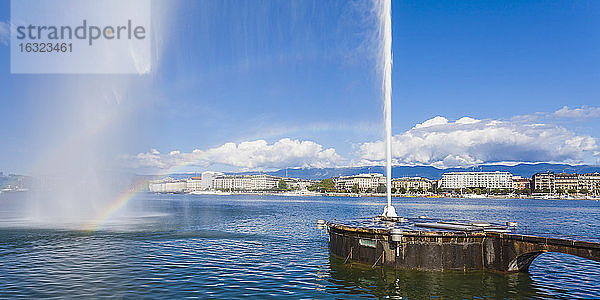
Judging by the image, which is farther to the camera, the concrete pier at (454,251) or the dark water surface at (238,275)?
the concrete pier at (454,251)

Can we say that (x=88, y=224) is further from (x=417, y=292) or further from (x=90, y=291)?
(x=417, y=292)

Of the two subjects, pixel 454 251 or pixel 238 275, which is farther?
pixel 238 275

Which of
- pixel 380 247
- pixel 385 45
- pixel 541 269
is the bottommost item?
pixel 541 269

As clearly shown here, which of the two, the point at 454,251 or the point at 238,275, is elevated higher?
the point at 454,251

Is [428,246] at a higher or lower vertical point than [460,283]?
higher

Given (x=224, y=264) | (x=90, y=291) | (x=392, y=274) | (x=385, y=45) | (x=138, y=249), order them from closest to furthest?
1. (x=90, y=291)
2. (x=392, y=274)
3. (x=224, y=264)
4. (x=138, y=249)
5. (x=385, y=45)

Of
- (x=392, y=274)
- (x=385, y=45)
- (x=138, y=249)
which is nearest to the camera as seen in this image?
(x=392, y=274)

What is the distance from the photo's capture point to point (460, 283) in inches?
896

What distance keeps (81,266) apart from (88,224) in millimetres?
29441

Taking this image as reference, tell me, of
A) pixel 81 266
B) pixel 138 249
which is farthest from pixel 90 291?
pixel 138 249

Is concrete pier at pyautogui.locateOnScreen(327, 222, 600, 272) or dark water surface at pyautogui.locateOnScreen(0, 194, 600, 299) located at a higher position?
concrete pier at pyautogui.locateOnScreen(327, 222, 600, 272)

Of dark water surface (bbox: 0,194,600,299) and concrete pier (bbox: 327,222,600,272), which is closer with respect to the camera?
dark water surface (bbox: 0,194,600,299)

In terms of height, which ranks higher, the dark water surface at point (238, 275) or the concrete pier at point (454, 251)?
the concrete pier at point (454, 251)

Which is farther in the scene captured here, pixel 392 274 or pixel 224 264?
pixel 224 264
